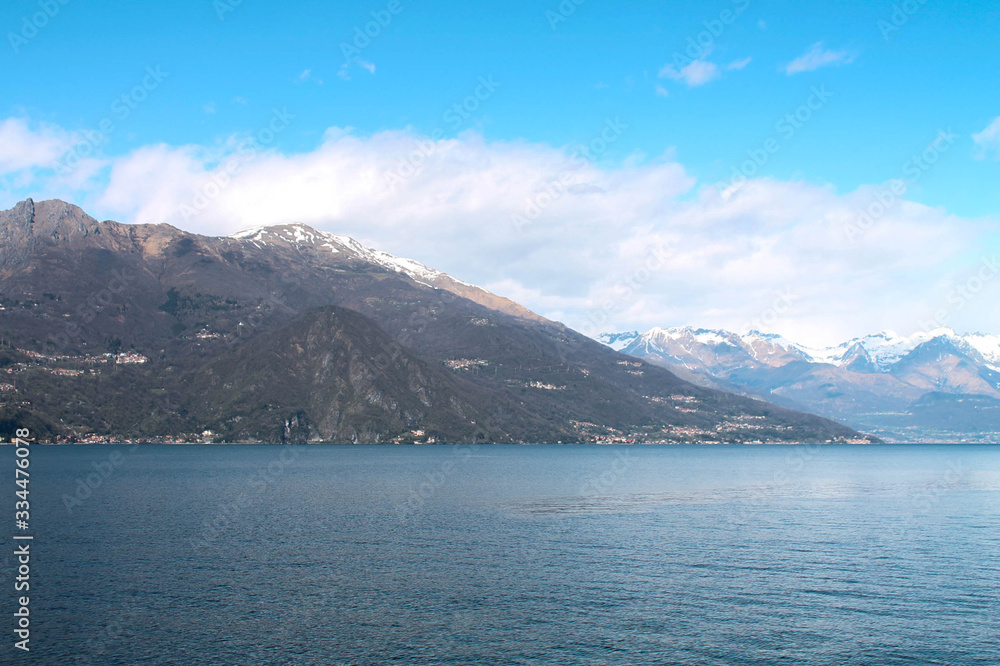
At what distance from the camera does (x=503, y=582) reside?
72688mm

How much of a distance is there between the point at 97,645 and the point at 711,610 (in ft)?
166

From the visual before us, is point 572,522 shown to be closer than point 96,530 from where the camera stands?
No

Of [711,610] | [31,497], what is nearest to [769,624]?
[711,610]

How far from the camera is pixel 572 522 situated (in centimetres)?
11181

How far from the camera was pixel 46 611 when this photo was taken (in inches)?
2381

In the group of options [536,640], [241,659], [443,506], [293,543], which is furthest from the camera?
[443,506]

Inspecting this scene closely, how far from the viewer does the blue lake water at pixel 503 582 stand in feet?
177

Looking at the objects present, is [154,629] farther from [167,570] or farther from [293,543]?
[293,543]

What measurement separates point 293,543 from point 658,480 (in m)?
128

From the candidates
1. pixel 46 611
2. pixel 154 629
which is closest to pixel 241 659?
pixel 154 629

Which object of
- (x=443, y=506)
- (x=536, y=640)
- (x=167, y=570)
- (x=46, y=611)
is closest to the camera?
(x=536, y=640)

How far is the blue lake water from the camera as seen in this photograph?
53.9 m

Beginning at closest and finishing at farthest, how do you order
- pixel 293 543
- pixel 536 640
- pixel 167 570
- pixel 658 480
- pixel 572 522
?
pixel 536 640 → pixel 167 570 → pixel 293 543 → pixel 572 522 → pixel 658 480

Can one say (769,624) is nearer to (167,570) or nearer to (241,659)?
(241,659)
